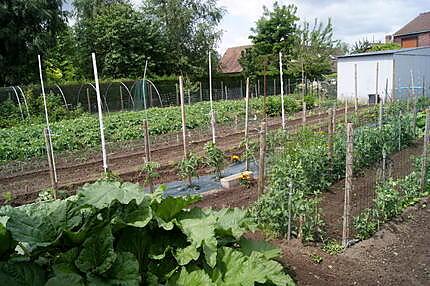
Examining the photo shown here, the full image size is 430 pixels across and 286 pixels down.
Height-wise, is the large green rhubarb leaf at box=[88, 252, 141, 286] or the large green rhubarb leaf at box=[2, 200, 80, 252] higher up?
→ the large green rhubarb leaf at box=[2, 200, 80, 252]

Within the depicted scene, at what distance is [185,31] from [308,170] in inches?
1088

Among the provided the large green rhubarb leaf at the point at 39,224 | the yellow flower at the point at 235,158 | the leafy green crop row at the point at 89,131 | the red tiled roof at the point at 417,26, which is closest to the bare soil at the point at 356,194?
the yellow flower at the point at 235,158

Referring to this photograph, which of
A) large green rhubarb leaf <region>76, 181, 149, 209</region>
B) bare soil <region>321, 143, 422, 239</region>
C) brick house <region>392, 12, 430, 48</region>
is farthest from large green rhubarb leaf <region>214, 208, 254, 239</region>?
brick house <region>392, 12, 430, 48</region>

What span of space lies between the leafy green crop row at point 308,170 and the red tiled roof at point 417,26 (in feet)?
125

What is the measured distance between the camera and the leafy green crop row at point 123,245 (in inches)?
72.9

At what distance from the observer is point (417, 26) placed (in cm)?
4284

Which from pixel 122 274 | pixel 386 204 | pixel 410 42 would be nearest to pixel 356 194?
pixel 386 204

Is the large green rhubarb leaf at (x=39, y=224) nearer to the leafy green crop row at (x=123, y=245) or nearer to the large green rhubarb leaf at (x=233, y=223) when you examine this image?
the leafy green crop row at (x=123, y=245)

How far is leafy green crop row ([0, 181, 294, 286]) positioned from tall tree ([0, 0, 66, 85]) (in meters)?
23.0

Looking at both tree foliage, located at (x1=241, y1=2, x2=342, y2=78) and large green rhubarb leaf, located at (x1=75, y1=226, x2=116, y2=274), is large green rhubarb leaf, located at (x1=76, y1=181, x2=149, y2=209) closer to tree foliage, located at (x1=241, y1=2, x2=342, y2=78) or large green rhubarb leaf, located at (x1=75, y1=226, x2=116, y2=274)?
large green rhubarb leaf, located at (x1=75, y1=226, x2=116, y2=274)

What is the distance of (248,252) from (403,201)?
153 inches

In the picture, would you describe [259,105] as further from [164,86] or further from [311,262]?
[311,262]

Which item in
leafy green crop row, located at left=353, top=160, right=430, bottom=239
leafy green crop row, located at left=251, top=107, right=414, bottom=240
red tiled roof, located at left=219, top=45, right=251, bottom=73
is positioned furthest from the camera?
red tiled roof, located at left=219, top=45, right=251, bottom=73

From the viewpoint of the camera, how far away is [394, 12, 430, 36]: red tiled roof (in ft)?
138
